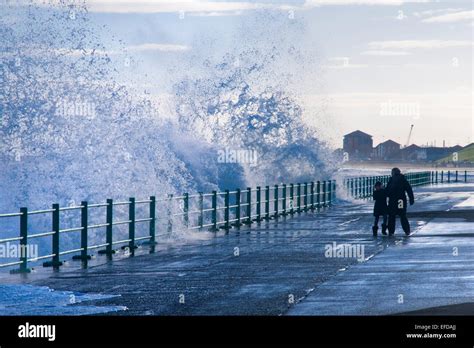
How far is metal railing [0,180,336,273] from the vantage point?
23219 mm

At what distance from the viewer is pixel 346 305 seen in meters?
15.9

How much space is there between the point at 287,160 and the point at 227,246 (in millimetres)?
55961

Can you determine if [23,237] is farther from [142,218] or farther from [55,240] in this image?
[142,218]

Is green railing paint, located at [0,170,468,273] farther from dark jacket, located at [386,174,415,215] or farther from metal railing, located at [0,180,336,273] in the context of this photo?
dark jacket, located at [386,174,415,215]

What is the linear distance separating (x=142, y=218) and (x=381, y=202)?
1001cm

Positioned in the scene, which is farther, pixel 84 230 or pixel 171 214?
pixel 171 214

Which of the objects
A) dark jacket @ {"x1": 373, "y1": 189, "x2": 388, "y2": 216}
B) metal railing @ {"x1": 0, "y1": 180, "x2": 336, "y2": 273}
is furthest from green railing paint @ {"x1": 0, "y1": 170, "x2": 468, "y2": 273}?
dark jacket @ {"x1": 373, "y1": 189, "x2": 388, "y2": 216}

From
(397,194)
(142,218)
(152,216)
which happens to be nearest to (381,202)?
(397,194)

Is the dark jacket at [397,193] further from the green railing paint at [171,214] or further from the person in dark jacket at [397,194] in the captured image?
the green railing paint at [171,214]

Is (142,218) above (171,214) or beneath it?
beneath

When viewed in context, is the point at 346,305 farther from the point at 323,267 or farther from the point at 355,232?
the point at 355,232

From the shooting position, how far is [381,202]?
32.5 m

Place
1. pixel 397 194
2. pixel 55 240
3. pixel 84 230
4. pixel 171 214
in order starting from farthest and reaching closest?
pixel 397 194 < pixel 171 214 < pixel 84 230 < pixel 55 240
